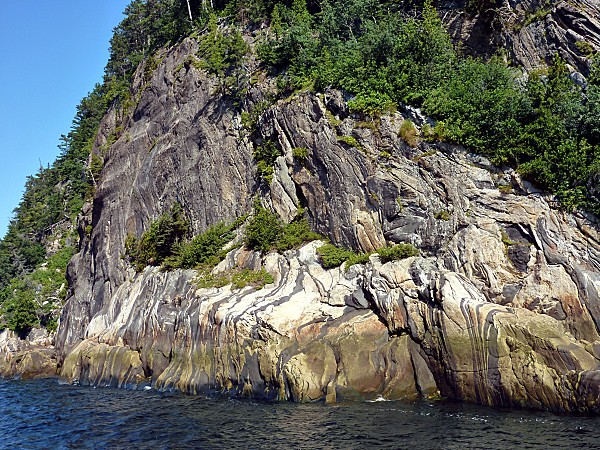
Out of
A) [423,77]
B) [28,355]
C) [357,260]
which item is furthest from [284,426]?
[28,355]

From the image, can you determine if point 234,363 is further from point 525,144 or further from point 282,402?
point 525,144

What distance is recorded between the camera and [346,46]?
34312 millimetres

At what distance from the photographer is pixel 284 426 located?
1788 cm

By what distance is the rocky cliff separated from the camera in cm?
1989

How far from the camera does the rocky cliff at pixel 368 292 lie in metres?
19.9

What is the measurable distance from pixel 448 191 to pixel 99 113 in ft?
195

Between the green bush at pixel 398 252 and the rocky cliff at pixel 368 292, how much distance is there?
377 millimetres

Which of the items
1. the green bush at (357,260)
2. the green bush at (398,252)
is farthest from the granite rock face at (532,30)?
the green bush at (357,260)

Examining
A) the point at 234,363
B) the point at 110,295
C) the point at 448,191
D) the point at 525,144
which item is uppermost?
the point at 525,144

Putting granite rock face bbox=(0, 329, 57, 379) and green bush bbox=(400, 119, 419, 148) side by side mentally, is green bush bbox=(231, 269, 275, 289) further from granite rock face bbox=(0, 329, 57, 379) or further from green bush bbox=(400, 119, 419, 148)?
granite rock face bbox=(0, 329, 57, 379)

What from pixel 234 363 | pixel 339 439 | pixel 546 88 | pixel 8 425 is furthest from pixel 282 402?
→ pixel 546 88

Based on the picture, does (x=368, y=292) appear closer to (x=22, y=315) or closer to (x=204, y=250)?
(x=204, y=250)

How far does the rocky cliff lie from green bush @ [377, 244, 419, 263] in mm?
377

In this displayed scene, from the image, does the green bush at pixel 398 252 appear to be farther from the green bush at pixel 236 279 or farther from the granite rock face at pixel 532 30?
the granite rock face at pixel 532 30
